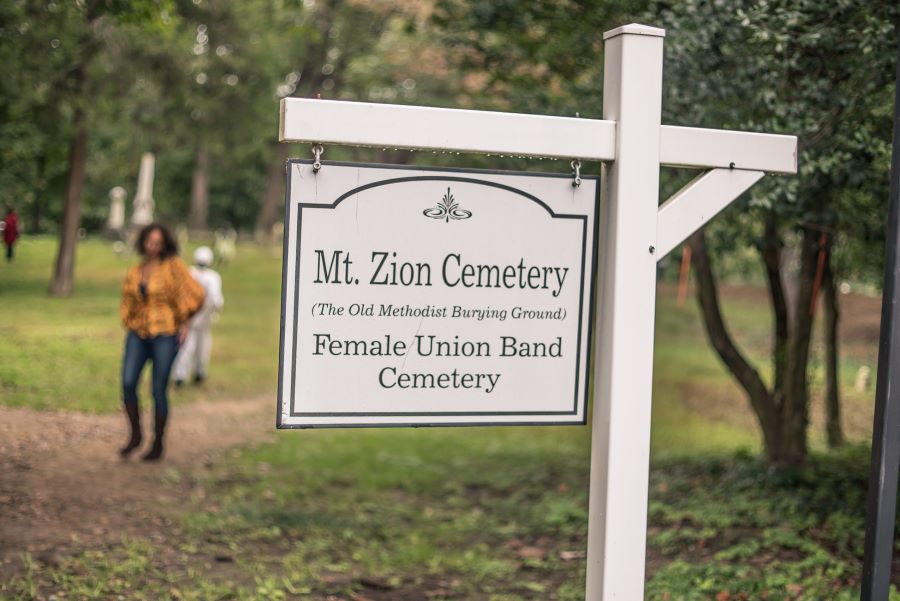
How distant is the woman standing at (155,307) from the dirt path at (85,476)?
682 millimetres

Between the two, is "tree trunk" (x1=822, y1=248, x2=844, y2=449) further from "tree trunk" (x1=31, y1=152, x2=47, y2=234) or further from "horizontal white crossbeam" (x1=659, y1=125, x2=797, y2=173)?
"tree trunk" (x1=31, y1=152, x2=47, y2=234)

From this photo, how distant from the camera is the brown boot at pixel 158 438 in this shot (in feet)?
27.7

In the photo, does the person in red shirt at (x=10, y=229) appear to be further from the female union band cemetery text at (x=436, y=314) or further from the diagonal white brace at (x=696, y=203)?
the diagonal white brace at (x=696, y=203)

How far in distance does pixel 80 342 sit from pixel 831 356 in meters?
9.22

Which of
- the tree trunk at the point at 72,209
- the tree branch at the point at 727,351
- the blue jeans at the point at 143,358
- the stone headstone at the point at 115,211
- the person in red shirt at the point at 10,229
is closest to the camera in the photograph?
the blue jeans at the point at 143,358

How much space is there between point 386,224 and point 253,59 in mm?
14725

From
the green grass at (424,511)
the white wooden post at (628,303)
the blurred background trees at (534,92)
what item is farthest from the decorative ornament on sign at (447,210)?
the green grass at (424,511)

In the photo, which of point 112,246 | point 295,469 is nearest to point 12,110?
point 295,469

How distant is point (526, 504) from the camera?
898 centimetres

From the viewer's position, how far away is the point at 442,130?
3658 millimetres

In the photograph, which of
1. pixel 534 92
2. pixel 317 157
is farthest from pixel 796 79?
pixel 317 157

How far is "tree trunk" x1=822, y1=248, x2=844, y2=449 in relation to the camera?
9.51m

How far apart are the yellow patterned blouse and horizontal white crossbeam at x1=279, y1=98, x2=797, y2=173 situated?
462cm

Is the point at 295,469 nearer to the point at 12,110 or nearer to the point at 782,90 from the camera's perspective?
the point at 12,110
